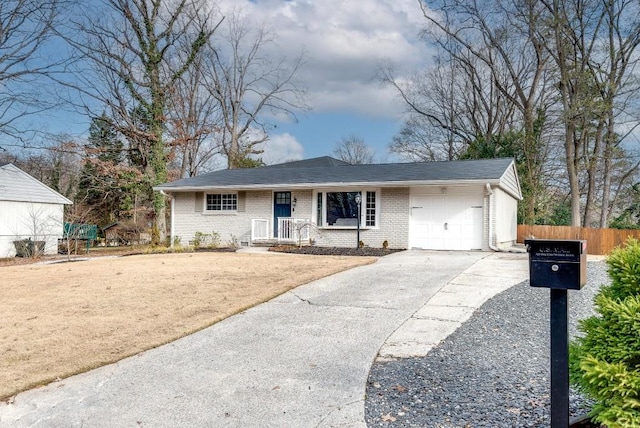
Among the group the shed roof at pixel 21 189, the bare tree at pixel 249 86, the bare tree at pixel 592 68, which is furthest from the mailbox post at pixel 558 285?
the bare tree at pixel 249 86

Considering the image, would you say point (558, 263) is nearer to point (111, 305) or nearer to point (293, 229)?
point (111, 305)

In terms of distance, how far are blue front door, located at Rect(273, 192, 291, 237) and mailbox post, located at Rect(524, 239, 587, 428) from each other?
1458 centimetres

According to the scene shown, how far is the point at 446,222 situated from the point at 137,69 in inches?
681

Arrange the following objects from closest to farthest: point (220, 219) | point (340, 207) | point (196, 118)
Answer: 1. point (340, 207)
2. point (220, 219)
3. point (196, 118)

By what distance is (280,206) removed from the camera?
1694 centimetres

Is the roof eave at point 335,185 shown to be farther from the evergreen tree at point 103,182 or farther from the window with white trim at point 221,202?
the evergreen tree at point 103,182

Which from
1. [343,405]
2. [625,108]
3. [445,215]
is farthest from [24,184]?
[625,108]

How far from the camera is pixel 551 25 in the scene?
782 inches

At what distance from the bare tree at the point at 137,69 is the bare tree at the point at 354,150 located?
20304 mm

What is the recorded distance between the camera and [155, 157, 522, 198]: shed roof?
551 inches

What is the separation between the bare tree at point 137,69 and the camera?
2095 centimetres

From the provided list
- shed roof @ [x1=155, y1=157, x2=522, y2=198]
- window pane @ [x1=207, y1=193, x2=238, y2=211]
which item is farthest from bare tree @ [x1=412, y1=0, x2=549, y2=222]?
Answer: window pane @ [x1=207, y1=193, x2=238, y2=211]

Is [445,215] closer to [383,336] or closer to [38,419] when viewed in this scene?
[383,336]

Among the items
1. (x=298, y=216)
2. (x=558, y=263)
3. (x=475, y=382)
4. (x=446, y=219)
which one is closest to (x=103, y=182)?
(x=298, y=216)
